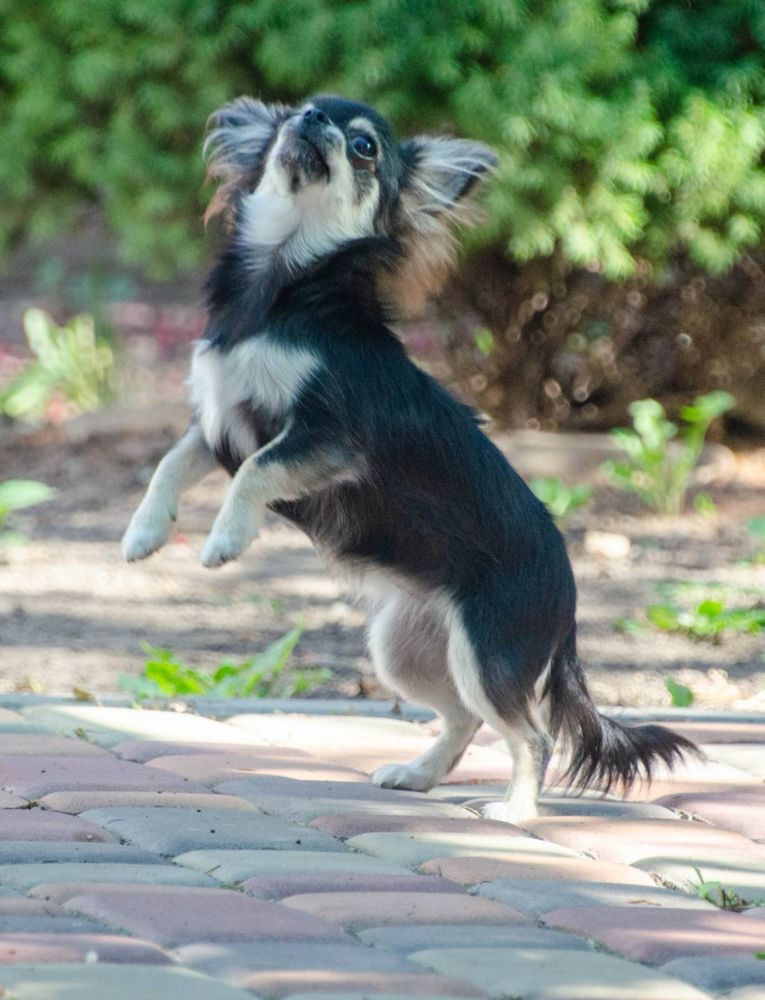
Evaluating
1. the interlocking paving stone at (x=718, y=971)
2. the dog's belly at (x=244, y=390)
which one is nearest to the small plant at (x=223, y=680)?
the dog's belly at (x=244, y=390)

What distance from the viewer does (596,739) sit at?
3.44m

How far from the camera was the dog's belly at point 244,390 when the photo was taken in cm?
330

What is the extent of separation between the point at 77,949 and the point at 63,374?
719cm

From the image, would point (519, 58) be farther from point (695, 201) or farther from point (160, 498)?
point (160, 498)

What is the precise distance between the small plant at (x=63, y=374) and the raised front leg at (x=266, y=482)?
5.79m

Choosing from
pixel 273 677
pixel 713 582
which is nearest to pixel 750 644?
pixel 713 582

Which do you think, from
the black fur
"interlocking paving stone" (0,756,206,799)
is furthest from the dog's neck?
"interlocking paving stone" (0,756,206,799)

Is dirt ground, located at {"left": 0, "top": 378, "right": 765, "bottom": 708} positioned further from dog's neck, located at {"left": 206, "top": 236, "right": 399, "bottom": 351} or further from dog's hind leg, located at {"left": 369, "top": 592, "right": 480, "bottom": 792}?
dog's neck, located at {"left": 206, "top": 236, "right": 399, "bottom": 351}

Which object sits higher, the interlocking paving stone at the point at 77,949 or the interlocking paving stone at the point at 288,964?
the interlocking paving stone at the point at 288,964

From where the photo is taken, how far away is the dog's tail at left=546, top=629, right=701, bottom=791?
344 cm

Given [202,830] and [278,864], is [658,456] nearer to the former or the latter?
[202,830]

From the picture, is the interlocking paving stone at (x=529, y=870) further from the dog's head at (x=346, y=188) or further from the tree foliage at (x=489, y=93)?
the tree foliage at (x=489, y=93)

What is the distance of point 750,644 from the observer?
5.41m

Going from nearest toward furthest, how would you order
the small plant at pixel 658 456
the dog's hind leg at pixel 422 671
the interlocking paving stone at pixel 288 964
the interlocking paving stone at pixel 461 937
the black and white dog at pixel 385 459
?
1. the interlocking paving stone at pixel 288 964
2. the interlocking paving stone at pixel 461 937
3. the black and white dog at pixel 385 459
4. the dog's hind leg at pixel 422 671
5. the small plant at pixel 658 456
